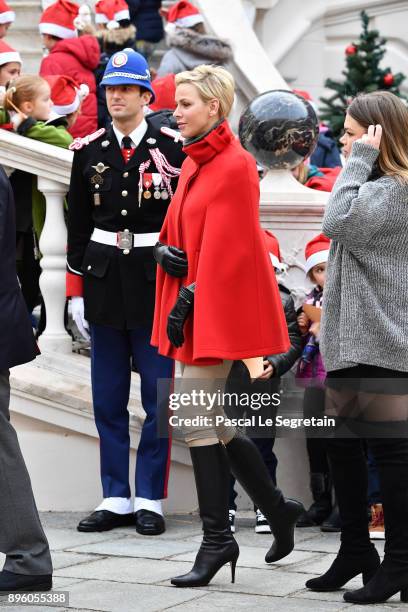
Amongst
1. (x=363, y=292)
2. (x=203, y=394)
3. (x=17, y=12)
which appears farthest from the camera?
(x=17, y=12)

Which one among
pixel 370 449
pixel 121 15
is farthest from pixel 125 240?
pixel 121 15

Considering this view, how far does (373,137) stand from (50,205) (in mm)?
2338

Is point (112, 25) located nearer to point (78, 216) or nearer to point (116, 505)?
point (78, 216)

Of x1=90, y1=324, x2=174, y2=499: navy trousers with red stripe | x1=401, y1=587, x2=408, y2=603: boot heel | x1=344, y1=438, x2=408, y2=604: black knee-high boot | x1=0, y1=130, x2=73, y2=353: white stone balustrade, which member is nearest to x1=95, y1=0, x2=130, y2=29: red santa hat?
x1=0, y1=130, x2=73, y2=353: white stone balustrade

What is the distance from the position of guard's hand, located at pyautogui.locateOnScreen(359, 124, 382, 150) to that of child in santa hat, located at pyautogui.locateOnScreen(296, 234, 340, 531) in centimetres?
160

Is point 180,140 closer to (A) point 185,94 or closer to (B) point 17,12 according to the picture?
(A) point 185,94

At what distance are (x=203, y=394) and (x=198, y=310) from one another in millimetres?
318

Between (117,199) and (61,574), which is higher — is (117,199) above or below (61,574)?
above

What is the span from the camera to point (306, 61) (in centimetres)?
1512

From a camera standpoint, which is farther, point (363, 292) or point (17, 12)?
point (17, 12)

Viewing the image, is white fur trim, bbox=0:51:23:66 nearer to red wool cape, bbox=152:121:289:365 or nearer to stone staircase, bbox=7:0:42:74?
stone staircase, bbox=7:0:42:74

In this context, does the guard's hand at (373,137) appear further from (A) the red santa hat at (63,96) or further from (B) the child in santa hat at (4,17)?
(B) the child in santa hat at (4,17)

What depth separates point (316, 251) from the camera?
6.78 m

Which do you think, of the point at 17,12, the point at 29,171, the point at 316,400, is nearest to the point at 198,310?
the point at 316,400
